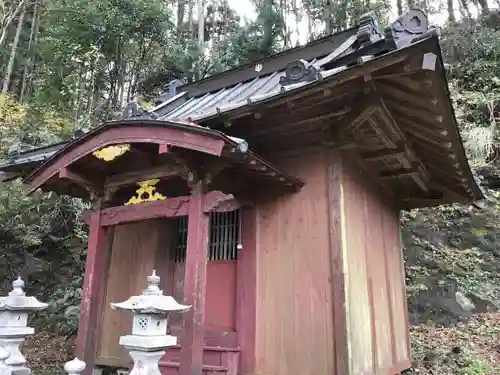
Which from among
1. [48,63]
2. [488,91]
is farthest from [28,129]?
[488,91]

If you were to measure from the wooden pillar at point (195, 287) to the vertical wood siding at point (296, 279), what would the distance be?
903 millimetres

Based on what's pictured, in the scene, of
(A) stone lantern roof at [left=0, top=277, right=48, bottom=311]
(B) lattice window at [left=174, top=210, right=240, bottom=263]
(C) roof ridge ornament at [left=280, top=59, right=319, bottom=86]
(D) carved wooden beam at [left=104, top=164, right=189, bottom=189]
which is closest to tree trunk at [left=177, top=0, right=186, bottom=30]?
(D) carved wooden beam at [left=104, top=164, right=189, bottom=189]

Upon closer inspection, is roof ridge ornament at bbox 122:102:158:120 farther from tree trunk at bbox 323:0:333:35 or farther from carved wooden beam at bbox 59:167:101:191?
tree trunk at bbox 323:0:333:35

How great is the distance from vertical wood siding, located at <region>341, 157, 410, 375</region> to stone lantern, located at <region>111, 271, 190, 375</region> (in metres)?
1.99

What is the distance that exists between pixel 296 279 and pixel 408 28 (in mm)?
2746

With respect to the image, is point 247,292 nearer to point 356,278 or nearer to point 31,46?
point 356,278

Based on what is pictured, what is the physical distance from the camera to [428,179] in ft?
22.0

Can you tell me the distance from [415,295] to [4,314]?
894 centimetres

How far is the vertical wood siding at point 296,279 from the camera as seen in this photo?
14.0 ft

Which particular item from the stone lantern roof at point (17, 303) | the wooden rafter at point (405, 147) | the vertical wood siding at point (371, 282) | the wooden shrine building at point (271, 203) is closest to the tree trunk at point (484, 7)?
the wooden rafter at point (405, 147)

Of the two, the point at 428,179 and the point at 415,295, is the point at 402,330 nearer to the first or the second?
the point at 428,179

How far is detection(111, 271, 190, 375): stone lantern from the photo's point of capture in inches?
113

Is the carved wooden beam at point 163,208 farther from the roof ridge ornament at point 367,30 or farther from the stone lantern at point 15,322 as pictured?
the roof ridge ornament at point 367,30

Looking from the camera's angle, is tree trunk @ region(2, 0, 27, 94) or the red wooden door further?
tree trunk @ region(2, 0, 27, 94)
